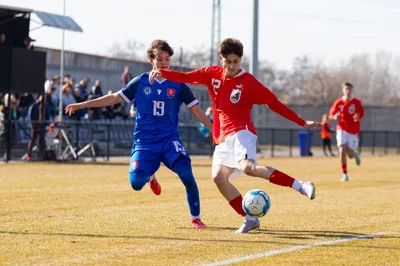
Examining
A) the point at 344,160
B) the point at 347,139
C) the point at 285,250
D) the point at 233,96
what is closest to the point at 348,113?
the point at 347,139

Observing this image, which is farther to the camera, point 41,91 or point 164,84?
point 41,91

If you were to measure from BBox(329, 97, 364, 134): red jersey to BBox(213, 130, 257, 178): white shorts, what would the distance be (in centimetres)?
1157

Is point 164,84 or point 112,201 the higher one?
point 164,84

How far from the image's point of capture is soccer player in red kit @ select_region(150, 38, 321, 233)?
9.10 metres

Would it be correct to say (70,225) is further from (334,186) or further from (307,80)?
(307,80)

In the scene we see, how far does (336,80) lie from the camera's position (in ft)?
314

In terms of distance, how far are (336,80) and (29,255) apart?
8993cm

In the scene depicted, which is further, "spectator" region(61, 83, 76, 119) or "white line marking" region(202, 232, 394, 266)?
"spectator" region(61, 83, 76, 119)

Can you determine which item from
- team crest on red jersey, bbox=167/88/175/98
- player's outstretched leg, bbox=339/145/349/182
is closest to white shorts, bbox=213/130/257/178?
team crest on red jersey, bbox=167/88/175/98

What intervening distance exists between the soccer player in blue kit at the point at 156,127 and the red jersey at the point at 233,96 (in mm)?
505

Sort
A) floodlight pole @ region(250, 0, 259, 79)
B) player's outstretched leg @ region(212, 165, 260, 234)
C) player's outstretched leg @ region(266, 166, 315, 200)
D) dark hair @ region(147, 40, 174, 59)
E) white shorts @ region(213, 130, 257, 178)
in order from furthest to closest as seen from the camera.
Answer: floodlight pole @ region(250, 0, 259, 79), dark hair @ region(147, 40, 174, 59), player's outstretched leg @ region(212, 165, 260, 234), white shorts @ region(213, 130, 257, 178), player's outstretched leg @ region(266, 166, 315, 200)

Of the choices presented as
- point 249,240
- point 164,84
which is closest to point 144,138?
point 164,84

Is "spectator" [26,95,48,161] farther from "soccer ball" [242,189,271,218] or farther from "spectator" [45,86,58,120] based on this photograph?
"soccer ball" [242,189,271,218]

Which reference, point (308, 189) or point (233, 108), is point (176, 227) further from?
point (308, 189)
